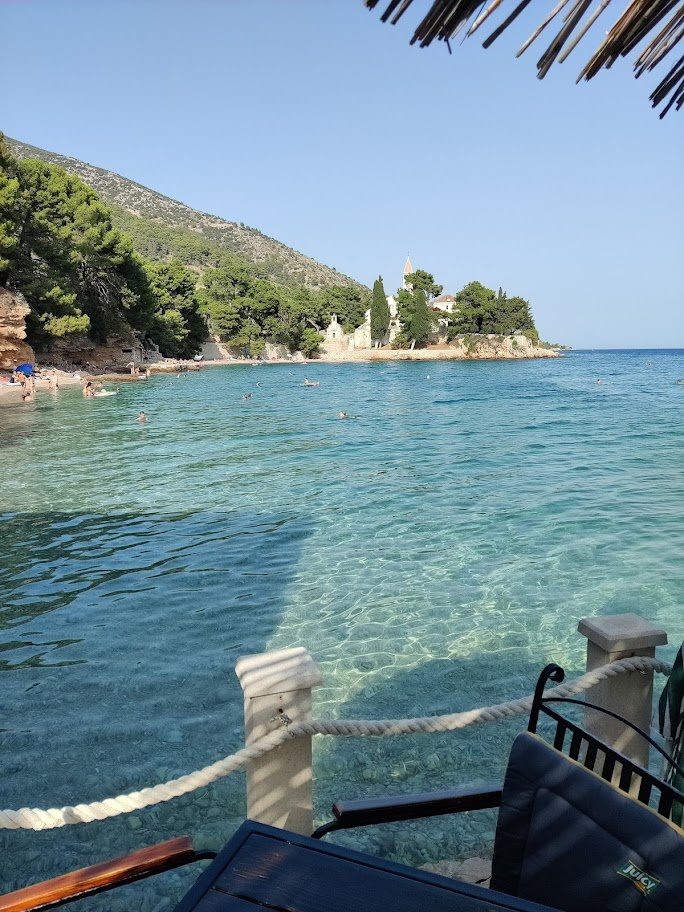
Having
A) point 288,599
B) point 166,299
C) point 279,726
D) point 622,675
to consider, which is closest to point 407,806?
point 279,726

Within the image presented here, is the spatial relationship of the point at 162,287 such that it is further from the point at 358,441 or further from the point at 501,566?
the point at 501,566

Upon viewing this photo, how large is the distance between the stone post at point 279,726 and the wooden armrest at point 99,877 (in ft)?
1.08

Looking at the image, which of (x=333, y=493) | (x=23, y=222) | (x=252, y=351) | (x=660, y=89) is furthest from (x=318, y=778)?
(x=252, y=351)

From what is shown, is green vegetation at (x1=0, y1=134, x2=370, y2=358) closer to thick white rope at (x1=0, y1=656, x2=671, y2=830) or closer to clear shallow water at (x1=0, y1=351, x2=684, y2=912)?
clear shallow water at (x1=0, y1=351, x2=684, y2=912)

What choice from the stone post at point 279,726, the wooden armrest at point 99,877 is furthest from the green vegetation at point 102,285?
the wooden armrest at point 99,877

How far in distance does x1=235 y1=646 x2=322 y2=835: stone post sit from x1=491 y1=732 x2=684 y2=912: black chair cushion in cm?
70

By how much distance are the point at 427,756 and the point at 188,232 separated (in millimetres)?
137286

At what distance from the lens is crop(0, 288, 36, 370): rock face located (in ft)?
106

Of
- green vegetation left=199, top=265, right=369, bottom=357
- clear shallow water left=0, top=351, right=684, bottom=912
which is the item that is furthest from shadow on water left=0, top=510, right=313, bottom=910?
green vegetation left=199, top=265, right=369, bottom=357

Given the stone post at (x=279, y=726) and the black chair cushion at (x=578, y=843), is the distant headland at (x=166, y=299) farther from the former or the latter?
the black chair cushion at (x=578, y=843)

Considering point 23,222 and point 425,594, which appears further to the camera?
point 23,222

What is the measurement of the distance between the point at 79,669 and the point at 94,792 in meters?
1.57

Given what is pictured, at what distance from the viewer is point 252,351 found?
72.0m

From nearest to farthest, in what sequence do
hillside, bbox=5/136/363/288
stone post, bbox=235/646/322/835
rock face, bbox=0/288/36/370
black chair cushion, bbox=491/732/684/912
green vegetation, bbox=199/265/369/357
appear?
black chair cushion, bbox=491/732/684/912
stone post, bbox=235/646/322/835
rock face, bbox=0/288/36/370
green vegetation, bbox=199/265/369/357
hillside, bbox=5/136/363/288
